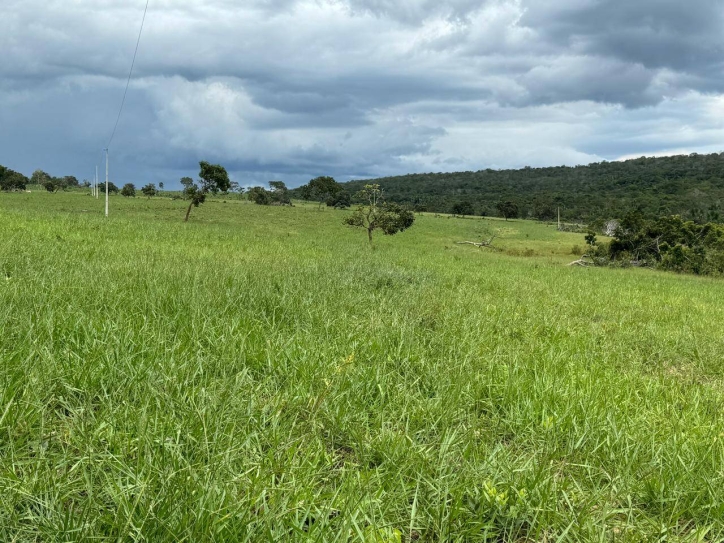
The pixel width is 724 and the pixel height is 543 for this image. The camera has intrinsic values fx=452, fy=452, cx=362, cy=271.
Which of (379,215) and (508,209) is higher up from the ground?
(508,209)

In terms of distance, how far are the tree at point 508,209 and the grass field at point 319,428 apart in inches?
4122

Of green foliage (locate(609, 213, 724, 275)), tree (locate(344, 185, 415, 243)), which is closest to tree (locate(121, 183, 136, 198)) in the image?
tree (locate(344, 185, 415, 243))

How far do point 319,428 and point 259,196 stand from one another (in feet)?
313

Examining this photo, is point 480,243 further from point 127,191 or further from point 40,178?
point 40,178

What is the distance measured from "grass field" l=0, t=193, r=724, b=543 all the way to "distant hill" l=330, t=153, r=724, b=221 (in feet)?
230

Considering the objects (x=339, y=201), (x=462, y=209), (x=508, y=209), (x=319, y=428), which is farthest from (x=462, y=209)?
(x=319, y=428)

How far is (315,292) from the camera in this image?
794 centimetres

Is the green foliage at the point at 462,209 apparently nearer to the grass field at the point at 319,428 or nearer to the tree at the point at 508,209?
the tree at the point at 508,209

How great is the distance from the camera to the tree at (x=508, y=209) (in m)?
106

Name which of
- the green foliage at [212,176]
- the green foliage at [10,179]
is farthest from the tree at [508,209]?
the green foliage at [10,179]

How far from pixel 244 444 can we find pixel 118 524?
81 cm

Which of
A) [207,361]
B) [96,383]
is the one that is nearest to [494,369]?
[207,361]

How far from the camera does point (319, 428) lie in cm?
319

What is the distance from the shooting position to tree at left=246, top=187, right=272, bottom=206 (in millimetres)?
94062
